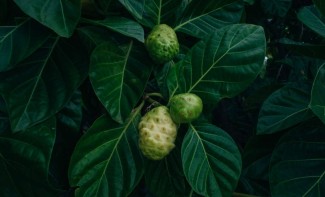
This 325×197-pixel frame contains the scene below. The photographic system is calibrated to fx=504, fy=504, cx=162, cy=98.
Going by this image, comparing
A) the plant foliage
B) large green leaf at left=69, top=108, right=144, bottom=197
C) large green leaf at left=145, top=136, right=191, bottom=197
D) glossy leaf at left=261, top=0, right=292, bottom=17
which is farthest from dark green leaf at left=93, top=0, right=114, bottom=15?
glossy leaf at left=261, top=0, right=292, bottom=17

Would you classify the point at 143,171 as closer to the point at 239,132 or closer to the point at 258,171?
the point at 258,171

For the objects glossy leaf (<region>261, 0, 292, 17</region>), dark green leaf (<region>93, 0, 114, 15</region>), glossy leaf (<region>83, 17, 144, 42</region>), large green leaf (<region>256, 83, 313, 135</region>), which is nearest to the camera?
glossy leaf (<region>83, 17, 144, 42</region>)

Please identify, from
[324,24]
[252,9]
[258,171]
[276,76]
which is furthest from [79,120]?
[276,76]

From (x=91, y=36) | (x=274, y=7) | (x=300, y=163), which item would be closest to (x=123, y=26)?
(x=91, y=36)

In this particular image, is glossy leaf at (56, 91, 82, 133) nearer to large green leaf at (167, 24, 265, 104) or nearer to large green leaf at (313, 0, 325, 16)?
large green leaf at (167, 24, 265, 104)

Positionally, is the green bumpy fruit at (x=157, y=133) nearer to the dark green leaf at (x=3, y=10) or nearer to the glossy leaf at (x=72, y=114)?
the glossy leaf at (x=72, y=114)

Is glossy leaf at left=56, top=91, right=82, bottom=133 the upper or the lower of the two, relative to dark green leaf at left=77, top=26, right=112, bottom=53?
lower
